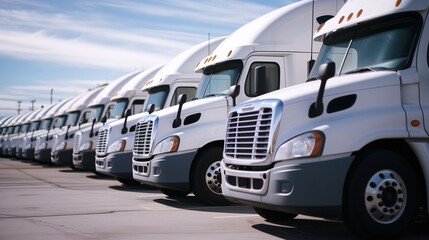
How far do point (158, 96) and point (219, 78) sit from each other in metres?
3.46

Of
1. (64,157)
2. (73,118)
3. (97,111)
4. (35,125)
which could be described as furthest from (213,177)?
(35,125)

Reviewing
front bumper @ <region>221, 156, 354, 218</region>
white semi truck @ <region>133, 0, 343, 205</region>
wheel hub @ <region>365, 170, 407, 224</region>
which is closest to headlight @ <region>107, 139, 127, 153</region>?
white semi truck @ <region>133, 0, 343, 205</region>

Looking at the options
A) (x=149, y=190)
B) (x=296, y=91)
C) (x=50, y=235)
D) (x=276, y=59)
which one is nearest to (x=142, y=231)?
(x=50, y=235)

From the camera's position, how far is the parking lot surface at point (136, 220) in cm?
810

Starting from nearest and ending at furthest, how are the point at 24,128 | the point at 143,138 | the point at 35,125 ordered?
the point at 143,138
the point at 35,125
the point at 24,128

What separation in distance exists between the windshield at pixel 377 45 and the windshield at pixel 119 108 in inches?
417

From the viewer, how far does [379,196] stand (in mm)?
7203

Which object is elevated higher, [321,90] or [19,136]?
[321,90]

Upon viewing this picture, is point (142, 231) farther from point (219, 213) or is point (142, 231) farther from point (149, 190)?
point (149, 190)

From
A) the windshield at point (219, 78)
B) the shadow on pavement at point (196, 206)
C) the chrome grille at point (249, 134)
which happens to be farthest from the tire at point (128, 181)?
the chrome grille at point (249, 134)

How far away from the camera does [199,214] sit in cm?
1023

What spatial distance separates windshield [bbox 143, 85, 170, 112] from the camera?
14938 millimetres

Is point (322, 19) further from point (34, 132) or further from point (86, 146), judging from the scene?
point (34, 132)

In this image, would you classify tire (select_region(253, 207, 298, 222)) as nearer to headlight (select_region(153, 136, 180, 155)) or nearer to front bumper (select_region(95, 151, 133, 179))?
headlight (select_region(153, 136, 180, 155))
